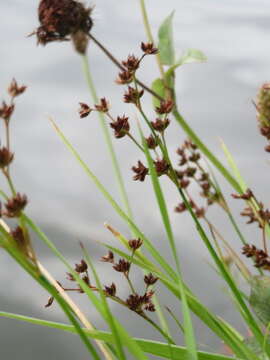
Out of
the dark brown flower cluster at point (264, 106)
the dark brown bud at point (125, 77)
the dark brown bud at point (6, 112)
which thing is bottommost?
the dark brown flower cluster at point (264, 106)

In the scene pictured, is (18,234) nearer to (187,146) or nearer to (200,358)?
(200,358)

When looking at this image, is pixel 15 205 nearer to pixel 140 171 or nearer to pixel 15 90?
pixel 15 90

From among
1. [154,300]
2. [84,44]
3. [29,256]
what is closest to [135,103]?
[84,44]

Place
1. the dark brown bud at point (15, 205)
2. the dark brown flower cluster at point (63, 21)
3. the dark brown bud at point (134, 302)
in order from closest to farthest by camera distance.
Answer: the dark brown bud at point (15, 205)
the dark brown bud at point (134, 302)
the dark brown flower cluster at point (63, 21)

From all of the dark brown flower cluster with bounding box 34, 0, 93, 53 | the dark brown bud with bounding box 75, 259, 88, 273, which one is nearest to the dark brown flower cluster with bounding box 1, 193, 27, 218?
the dark brown bud with bounding box 75, 259, 88, 273

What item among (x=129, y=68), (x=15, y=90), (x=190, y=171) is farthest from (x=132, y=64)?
(x=190, y=171)

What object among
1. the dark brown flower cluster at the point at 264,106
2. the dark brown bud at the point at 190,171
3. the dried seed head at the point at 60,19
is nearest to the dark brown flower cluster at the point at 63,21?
the dried seed head at the point at 60,19

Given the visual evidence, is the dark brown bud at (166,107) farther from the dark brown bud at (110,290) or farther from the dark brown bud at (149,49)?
the dark brown bud at (110,290)

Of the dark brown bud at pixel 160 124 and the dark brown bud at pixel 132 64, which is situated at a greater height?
the dark brown bud at pixel 132 64
